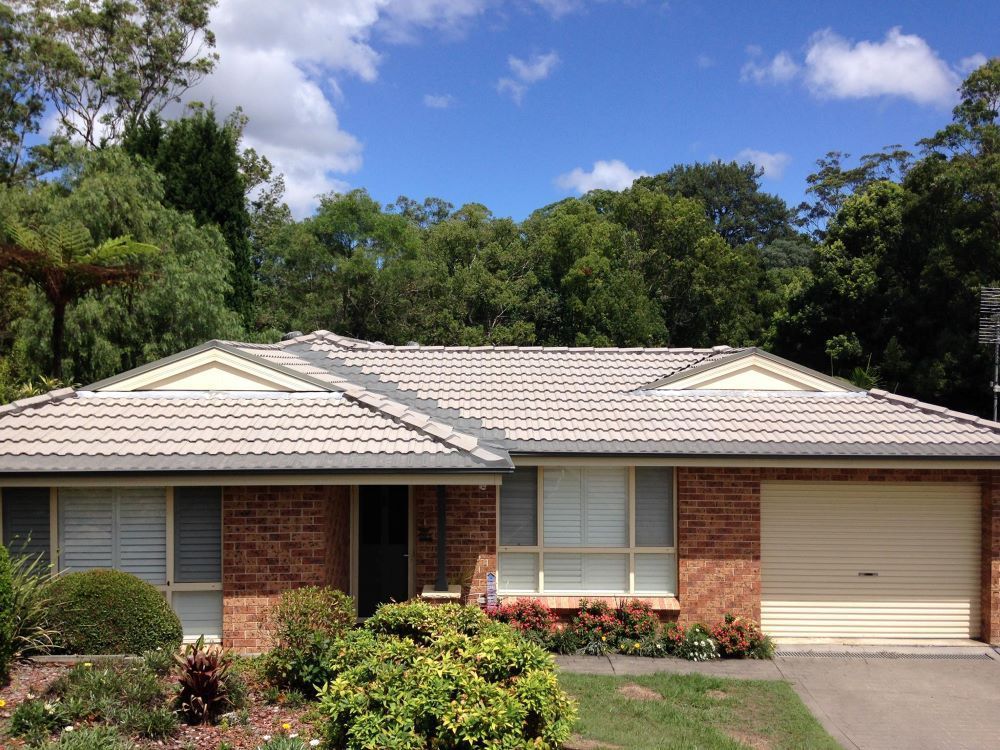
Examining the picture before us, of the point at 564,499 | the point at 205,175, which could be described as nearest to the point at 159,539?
the point at 564,499

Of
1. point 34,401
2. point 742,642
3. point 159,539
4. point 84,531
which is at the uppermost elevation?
point 34,401

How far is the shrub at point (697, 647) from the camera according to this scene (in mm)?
10086

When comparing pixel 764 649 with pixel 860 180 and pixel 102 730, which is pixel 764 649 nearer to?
pixel 102 730

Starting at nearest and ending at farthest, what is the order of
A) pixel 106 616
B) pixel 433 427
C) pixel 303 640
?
pixel 303 640 → pixel 106 616 → pixel 433 427

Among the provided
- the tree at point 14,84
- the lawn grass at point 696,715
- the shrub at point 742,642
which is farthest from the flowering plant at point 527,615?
the tree at point 14,84

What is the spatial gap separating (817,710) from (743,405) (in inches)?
182

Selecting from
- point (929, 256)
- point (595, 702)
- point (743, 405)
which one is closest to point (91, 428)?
point (595, 702)

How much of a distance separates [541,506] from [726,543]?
2.48 meters

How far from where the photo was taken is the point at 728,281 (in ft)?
133

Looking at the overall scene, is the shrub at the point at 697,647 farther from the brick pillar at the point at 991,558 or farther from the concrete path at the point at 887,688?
the brick pillar at the point at 991,558

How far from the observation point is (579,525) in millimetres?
10844

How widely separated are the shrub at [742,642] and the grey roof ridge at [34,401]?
9.03 m

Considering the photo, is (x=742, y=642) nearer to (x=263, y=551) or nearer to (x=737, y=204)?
(x=263, y=551)

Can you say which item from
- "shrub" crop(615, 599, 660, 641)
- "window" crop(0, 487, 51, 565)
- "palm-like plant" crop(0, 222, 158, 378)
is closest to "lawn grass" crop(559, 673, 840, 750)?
"shrub" crop(615, 599, 660, 641)
